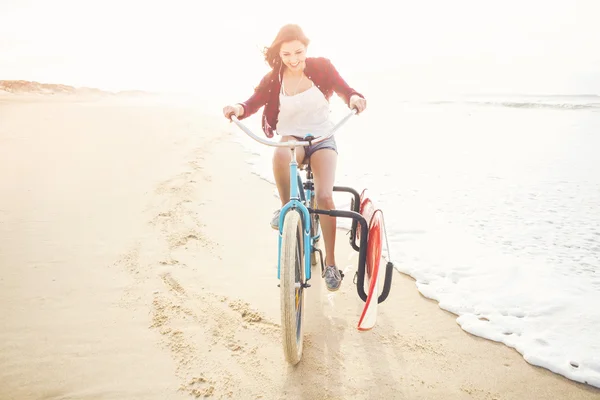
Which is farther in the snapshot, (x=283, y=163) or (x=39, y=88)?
(x=39, y=88)

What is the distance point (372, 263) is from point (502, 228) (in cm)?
281

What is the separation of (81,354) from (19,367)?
361 mm

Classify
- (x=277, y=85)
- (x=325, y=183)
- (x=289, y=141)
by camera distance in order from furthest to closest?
(x=277, y=85)
(x=325, y=183)
(x=289, y=141)

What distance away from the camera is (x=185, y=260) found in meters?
3.75

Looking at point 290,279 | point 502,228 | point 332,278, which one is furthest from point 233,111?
point 502,228

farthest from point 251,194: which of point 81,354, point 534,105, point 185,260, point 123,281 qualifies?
point 534,105

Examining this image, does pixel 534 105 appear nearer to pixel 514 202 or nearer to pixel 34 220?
pixel 514 202

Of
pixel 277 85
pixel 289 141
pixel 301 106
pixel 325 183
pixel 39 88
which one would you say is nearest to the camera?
pixel 289 141

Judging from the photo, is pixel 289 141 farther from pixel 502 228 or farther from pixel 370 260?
pixel 502 228

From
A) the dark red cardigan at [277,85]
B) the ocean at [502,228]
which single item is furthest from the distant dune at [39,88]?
the dark red cardigan at [277,85]

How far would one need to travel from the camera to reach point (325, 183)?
2707 millimetres

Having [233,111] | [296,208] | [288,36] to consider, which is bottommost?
[296,208]

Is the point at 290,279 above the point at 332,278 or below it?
above

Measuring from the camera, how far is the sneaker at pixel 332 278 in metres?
2.71
